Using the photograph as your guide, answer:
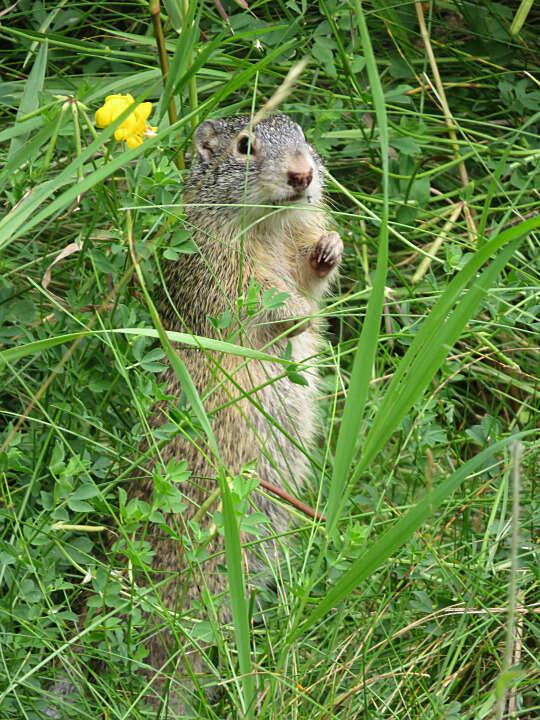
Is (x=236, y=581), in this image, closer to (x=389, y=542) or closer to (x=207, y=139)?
(x=389, y=542)

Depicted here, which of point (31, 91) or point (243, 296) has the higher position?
point (31, 91)

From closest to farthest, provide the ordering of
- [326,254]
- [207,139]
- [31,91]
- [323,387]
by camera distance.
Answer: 1. [31,91]
2. [207,139]
3. [326,254]
4. [323,387]

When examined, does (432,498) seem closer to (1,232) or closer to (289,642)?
(289,642)

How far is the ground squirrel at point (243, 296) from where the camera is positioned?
3.13 metres

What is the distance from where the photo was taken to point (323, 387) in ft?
12.5

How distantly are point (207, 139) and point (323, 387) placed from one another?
3.58 ft

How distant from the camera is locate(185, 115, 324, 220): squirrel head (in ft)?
10.4

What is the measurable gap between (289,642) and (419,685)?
702mm

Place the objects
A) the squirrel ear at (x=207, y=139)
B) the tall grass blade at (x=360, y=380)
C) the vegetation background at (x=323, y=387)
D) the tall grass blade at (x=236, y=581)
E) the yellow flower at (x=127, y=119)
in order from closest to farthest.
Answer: the tall grass blade at (x=236, y=581)
the tall grass blade at (x=360, y=380)
the vegetation background at (x=323, y=387)
the yellow flower at (x=127, y=119)
the squirrel ear at (x=207, y=139)

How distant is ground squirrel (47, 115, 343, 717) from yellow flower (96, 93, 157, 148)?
0.29 m

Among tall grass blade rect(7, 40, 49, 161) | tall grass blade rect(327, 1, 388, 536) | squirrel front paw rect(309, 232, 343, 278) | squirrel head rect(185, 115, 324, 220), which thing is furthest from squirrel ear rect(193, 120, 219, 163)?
tall grass blade rect(327, 1, 388, 536)

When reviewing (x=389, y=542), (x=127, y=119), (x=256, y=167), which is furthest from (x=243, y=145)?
(x=389, y=542)

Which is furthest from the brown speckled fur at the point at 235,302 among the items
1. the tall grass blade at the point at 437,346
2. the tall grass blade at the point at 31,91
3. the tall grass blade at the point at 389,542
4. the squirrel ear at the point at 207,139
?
the tall grass blade at the point at 389,542

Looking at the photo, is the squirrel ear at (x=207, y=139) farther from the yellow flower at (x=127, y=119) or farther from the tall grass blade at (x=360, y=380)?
the tall grass blade at (x=360, y=380)
